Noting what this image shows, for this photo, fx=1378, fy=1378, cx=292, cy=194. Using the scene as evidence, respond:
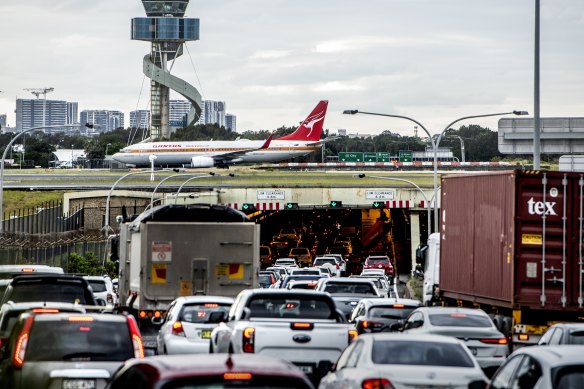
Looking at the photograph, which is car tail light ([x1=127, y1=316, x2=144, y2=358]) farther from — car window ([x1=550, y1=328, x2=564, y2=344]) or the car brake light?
car window ([x1=550, y1=328, x2=564, y2=344])

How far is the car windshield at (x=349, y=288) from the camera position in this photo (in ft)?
105

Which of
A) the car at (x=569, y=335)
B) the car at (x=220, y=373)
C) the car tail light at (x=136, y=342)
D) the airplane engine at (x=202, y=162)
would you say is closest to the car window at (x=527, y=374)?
the car at (x=220, y=373)

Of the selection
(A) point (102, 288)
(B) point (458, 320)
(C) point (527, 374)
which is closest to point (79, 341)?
(C) point (527, 374)

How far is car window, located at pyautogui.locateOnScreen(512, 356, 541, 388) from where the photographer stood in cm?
1199

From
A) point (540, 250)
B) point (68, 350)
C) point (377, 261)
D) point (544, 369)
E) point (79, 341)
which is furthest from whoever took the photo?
point (377, 261)

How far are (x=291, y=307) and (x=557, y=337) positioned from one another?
3.93m

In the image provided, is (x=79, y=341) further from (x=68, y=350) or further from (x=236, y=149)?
(x=236, y=149)

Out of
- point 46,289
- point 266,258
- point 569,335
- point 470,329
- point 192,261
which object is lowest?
point 266,258

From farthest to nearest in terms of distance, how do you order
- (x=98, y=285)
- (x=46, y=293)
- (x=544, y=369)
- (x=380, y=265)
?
1. (x=380, y=265)
2. (x=98, y=285)
3. (x=46, y=293)
4. (x=544, y=369)

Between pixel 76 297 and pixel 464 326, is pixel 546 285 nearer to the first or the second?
pixel 464 326

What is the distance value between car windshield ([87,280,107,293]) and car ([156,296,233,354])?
39.9 feet

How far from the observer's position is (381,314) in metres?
24.8

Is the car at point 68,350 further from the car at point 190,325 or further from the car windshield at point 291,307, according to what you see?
the car at point 190,325

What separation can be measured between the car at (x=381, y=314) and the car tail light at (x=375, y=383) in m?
10.4
